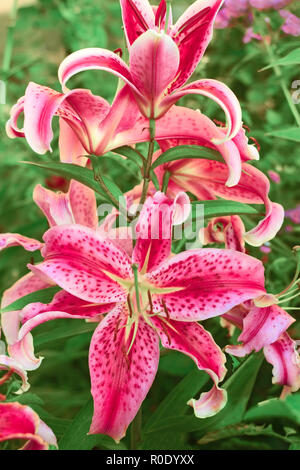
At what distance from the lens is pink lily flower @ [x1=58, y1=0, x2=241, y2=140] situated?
0.34 m

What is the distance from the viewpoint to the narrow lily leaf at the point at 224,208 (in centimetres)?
41

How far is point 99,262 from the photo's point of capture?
37cm

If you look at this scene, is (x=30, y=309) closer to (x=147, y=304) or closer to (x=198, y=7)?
(x=147, y=304)

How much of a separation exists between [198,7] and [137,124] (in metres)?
0.08

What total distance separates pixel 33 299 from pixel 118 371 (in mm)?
94

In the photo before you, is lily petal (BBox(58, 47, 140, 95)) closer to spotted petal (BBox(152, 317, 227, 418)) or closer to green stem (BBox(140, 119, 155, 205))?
green stem (BBox(140, 119, 155, 205))

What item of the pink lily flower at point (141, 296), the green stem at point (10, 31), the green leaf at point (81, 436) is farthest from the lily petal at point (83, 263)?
the green stem at point (10, 31)

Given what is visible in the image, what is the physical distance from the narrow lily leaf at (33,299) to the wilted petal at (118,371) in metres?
0.07

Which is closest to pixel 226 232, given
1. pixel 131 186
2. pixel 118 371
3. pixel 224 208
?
pixel 224 208

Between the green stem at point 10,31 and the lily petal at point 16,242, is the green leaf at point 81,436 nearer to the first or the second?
the lily petal at point 16,242

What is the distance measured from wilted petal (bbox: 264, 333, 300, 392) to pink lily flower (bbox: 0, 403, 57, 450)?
0.49 ft

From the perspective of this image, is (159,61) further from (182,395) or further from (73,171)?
(182,395)
